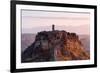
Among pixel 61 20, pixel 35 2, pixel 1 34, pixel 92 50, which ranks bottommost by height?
pixel 92 50

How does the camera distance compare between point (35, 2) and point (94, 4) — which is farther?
point (94, 4)

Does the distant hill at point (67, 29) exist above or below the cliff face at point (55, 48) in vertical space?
above

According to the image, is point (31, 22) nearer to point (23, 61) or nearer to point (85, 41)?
point (23, 61)

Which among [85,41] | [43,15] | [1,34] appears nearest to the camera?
[1,34]

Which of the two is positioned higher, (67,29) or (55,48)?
(67,29)

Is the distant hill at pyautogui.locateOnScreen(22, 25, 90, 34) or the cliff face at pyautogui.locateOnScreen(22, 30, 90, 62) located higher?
the distant hill at pyautogui.locateOnScreen(22, 25, 90, 34)

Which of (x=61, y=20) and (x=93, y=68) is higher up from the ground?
(x=61, y=20)

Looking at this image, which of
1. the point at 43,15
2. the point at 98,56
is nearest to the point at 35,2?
the point at 43,15

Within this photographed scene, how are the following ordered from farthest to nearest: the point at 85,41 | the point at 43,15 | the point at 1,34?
the point at 85,41
the point at 43,15
the point at 1,34
